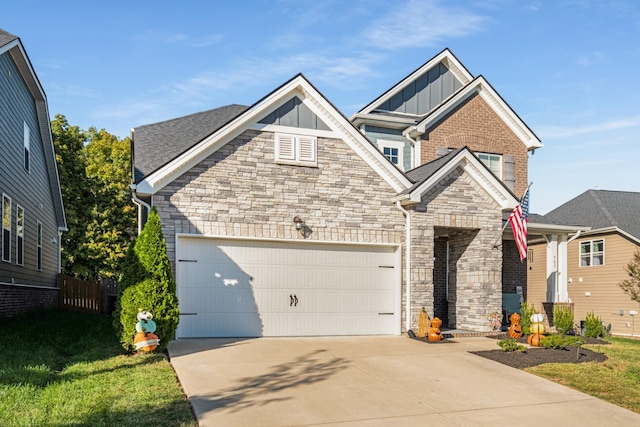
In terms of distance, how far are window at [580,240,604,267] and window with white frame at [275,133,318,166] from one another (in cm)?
1629

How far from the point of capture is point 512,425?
20.2 feet

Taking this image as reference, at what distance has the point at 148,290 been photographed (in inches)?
386

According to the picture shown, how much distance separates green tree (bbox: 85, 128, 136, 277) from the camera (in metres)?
27.3

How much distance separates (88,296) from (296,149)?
36.4 feet

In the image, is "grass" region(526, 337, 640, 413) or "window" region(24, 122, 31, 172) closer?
"grass" region(526, 337, 640, 413)

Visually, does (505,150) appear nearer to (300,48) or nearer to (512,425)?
(300,48)

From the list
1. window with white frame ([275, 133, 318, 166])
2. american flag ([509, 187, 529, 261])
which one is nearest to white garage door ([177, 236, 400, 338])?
window with white frame ([275, 133, 318, 166])

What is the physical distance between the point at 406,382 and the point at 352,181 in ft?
20.5

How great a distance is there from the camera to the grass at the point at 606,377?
749 centimetres

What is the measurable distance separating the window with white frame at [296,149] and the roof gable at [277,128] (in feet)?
0.86

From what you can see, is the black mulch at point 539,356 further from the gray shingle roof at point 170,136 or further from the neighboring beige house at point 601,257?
the neighboring beige house at point 601,257

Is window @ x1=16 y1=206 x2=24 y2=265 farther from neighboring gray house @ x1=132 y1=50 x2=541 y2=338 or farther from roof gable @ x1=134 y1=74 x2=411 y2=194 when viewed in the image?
roof gable @ x1=134 y1=74 x2=411 y2=194

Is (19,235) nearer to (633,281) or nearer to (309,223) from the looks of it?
(309,223)

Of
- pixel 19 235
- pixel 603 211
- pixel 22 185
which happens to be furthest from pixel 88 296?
pixel 603 211
